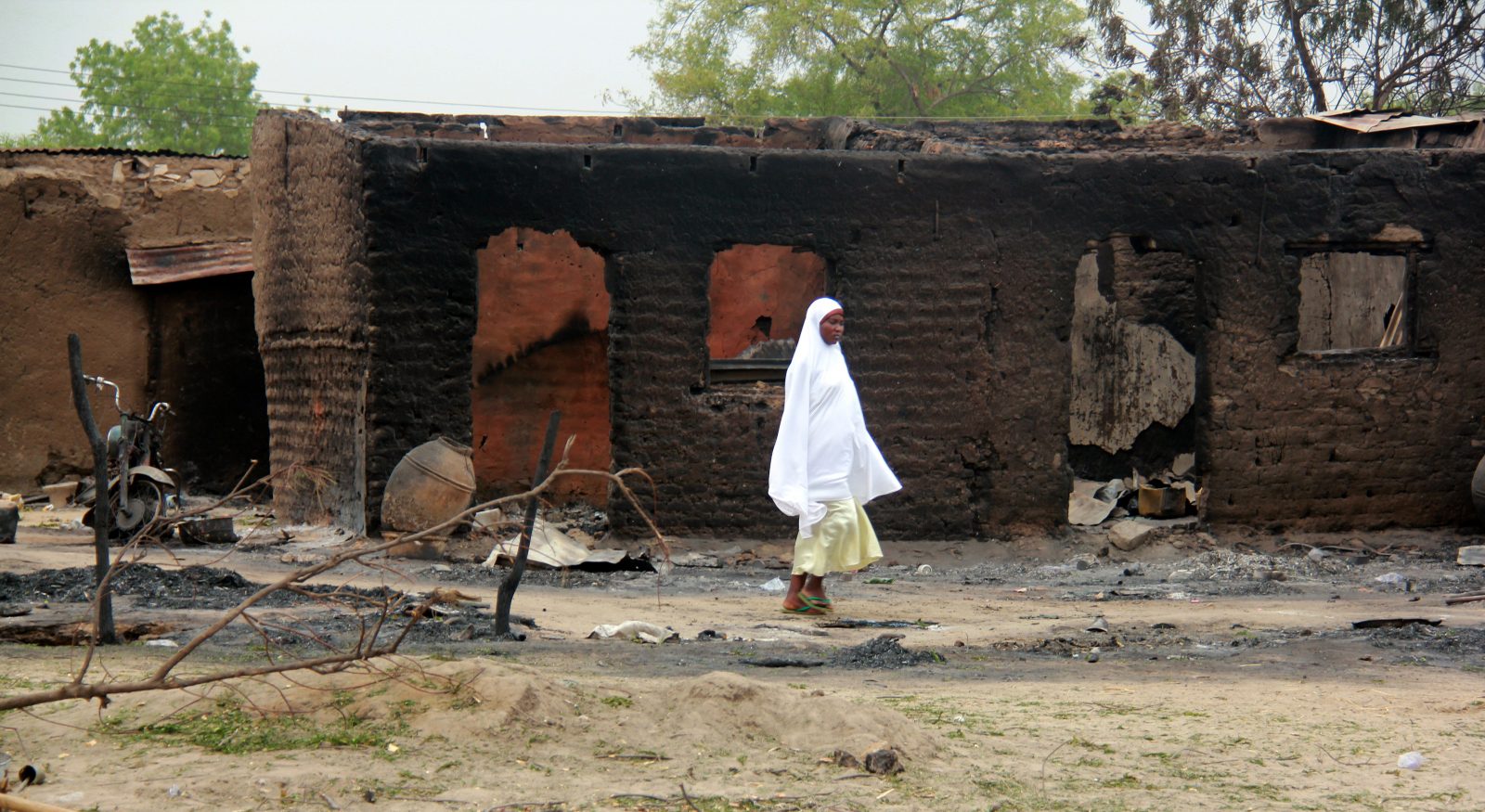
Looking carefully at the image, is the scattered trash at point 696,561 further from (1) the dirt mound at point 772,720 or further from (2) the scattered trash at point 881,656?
(1) the dirt mound at point 772,720

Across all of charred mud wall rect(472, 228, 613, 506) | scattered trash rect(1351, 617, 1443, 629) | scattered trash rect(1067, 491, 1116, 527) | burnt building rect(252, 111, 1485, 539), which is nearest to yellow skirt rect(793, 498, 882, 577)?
scattered trash rect(1351, 617, 1443, 629)

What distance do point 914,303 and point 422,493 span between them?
345cm

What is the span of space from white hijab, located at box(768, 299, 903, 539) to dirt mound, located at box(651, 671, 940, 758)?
3.15 m

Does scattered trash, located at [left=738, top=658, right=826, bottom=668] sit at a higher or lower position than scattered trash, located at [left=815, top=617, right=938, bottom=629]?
higher

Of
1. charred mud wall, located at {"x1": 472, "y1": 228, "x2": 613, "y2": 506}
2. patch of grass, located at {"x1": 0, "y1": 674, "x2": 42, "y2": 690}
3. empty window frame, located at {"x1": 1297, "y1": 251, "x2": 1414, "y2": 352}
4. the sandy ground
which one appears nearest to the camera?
the sandy ground

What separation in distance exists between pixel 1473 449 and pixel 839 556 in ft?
19.2

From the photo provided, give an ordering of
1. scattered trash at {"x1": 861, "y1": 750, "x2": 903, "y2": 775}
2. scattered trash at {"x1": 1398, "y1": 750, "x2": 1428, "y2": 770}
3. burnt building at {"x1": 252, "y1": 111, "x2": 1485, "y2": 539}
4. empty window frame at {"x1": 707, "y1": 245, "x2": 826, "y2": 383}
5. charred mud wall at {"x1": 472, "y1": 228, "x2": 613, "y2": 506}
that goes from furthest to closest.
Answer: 1. empty window frame at {"x1": 707, "y1": 245, "x2": 826, "y2": 383}
2. charred mud wall at {"x1": 472, "y1": 228, "x2": 613, "y2": 506}
3. burnt building at {"x1": 252, "y1": 111, "x2": 1485, "y2": 539}
4. scattered trash at {"x1": 1398, "y1": 750, "x2": 1428, "y2": 770}
5. scattered trash at {"x1": 861, "y1": 750, "x2": 903, "y2": 775}

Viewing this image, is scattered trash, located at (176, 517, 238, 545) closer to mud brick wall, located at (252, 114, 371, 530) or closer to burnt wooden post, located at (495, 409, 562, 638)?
mud brick wall, located at (252, 114, 371, 530)

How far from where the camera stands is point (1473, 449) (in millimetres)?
10797

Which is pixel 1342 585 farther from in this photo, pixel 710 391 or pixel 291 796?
pixel 291 796

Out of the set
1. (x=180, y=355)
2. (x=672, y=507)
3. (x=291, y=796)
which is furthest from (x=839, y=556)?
(x=180, y=355)

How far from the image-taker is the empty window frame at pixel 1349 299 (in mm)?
14219

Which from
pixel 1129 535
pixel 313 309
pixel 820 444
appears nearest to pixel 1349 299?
pixel 1129 535

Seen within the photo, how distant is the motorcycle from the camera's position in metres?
9.61
